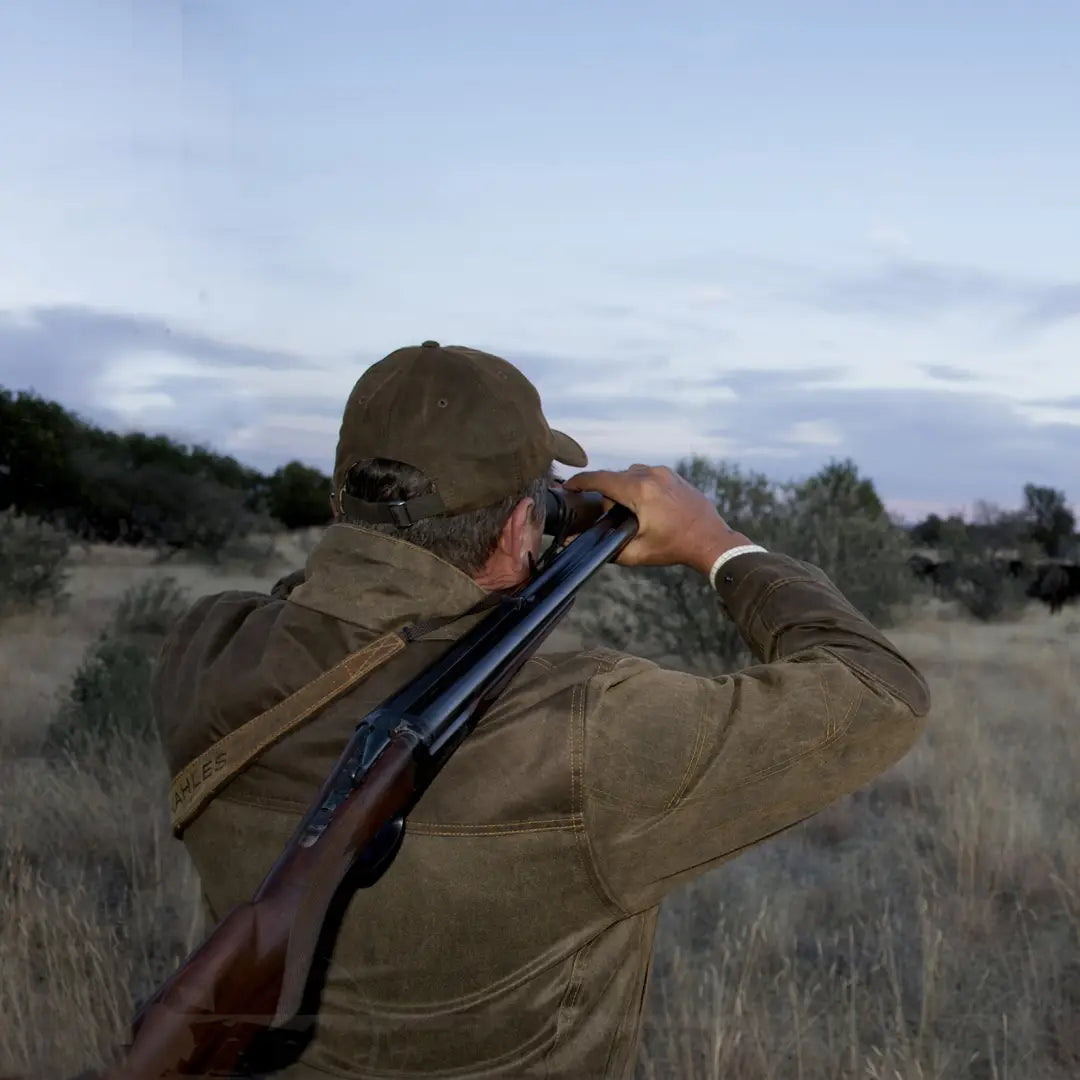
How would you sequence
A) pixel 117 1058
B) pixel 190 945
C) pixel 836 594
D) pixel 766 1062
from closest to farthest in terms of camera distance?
pixel 117 1058 → pixel 836 594 → pixel 766 1062 → pixel 190 945

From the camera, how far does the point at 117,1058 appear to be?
3.64 feet

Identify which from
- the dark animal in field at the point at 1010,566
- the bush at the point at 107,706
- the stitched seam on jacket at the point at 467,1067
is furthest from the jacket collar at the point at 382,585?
the dark animal in field at the point at 1010,566

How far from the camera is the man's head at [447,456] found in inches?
66.2

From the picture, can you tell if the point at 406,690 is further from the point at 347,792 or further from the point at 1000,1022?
the point at 1000,1022

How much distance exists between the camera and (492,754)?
1527 millimetres

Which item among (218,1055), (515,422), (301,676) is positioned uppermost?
(515,422)

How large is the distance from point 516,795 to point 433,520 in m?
0.44

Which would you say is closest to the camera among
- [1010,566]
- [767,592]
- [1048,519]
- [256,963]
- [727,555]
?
[256,963]

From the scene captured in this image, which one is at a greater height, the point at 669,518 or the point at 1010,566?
the point at 669,518

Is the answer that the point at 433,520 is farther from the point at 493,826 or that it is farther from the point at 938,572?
the point at 938,572

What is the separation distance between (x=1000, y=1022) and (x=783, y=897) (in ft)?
3.49

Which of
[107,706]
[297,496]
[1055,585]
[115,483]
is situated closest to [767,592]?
[107,706]

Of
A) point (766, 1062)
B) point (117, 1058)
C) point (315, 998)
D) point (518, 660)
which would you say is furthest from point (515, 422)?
point (766, 1062)

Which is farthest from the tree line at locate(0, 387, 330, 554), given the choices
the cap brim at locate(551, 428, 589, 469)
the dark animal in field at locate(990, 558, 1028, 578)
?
the cap brim at locate(551, 428, 589, 469)
